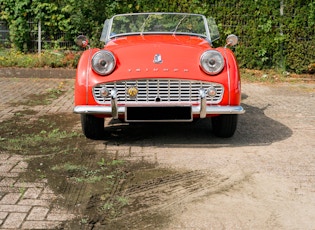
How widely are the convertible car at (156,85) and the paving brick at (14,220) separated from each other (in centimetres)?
165

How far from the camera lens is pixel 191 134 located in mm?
5410

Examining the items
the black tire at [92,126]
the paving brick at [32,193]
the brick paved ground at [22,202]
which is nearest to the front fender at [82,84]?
the black tire at [92,126]

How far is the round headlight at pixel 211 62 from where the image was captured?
471 cm

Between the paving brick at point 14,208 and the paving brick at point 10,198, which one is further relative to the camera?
the paving brick at point 10,198

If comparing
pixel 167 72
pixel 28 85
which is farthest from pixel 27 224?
pixel 28 85

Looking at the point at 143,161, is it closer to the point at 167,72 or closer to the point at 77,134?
the point at 167,72

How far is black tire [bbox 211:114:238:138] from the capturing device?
16.4ft

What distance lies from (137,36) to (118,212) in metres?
3.06

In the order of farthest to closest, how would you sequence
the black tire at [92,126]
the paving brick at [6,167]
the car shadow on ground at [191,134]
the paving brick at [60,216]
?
the car shadow on ground at [191,134] < the black tire at [92,126] < the paving brick at [6,167] < the paving brick at [60,216]

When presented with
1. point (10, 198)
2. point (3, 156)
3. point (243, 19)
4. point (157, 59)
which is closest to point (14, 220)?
point (10, 198)

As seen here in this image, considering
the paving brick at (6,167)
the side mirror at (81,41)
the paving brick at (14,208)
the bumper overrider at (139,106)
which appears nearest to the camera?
the paving brick at (14,208)

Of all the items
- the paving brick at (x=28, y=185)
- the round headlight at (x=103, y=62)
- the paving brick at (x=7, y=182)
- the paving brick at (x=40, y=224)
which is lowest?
the paving brick at (x=7, y=182)

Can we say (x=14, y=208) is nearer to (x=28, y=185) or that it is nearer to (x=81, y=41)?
(x=28, y=185)

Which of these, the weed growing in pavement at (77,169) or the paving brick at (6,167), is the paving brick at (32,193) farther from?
the paving brick at (6,167)
